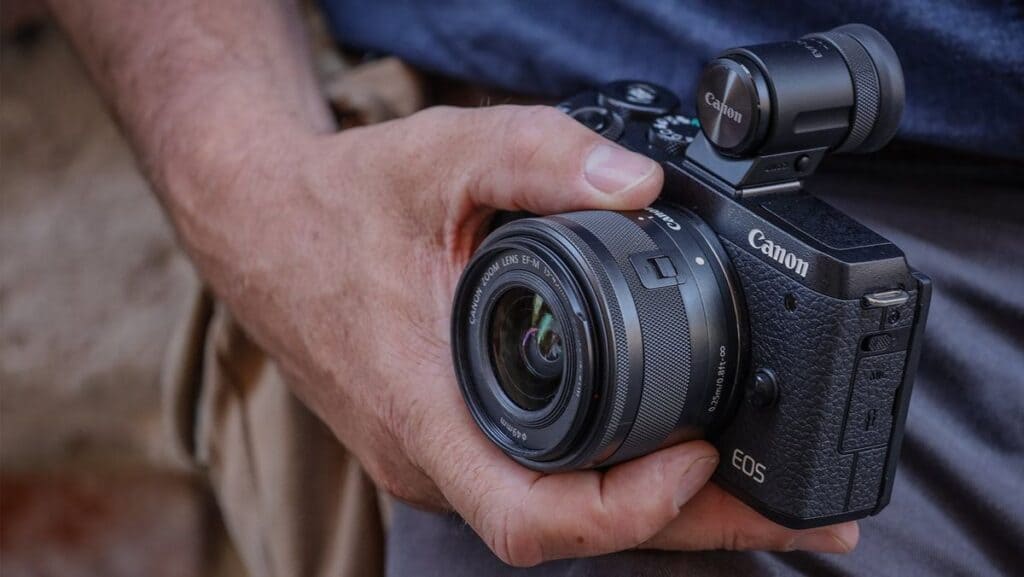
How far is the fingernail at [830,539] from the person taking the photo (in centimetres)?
81

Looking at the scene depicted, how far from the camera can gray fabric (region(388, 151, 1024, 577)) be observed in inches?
35.2

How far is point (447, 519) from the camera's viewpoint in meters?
0.98

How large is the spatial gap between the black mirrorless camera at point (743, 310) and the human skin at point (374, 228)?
0.03 meters

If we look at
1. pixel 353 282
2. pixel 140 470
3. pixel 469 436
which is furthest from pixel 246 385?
pixel 140 470

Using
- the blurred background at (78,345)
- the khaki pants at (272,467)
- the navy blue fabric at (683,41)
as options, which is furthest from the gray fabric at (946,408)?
the blurred background at (78,345)

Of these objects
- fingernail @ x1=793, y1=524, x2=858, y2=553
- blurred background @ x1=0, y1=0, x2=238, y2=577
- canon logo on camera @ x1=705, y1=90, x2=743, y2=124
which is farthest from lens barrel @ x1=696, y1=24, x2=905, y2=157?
blurred background @ x1=0, y1=0, x2=238, y2=577

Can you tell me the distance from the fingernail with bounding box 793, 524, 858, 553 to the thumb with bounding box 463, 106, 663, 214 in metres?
0.24

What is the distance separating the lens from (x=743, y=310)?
2.57 feet

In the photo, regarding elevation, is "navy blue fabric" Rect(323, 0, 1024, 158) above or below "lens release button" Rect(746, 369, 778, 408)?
above

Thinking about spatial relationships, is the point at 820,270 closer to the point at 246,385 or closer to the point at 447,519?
the point at 447,519

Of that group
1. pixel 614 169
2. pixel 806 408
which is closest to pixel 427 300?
pixel 614 169

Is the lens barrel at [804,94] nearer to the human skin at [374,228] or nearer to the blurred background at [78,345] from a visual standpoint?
the human skin at [374,228]

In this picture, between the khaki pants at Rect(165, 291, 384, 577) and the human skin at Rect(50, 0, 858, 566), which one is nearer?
the human skin at Rect(50, 0, 858, 566)

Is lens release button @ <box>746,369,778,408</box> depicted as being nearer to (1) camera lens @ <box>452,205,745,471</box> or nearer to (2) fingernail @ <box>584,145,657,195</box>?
(1) camera lens @ <box>452,205,745,471</box>
